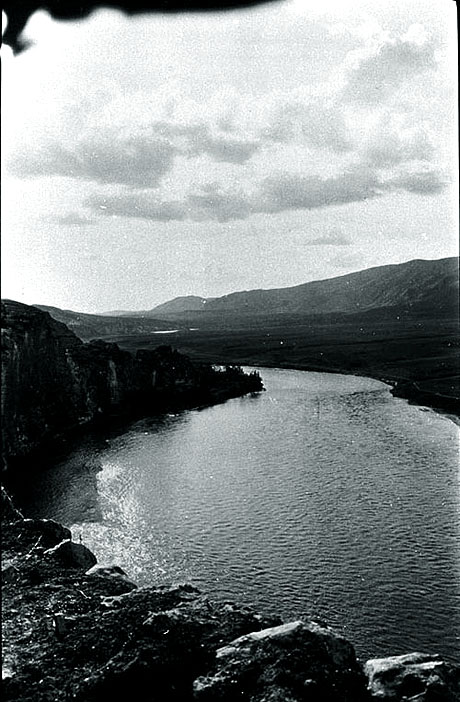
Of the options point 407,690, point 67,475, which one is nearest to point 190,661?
point 407,690

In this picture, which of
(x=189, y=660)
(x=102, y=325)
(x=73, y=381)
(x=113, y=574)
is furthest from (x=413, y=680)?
(x=102, y=325)

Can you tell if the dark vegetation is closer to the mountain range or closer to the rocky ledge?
the mountain range

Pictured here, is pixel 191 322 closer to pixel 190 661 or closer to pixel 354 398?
pixel 354 398

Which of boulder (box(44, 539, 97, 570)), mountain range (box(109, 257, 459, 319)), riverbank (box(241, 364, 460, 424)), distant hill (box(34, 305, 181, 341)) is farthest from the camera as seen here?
mountain range (box(109, 257, 459, 319))

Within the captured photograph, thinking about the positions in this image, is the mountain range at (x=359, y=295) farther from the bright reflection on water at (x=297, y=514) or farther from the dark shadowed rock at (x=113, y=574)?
the dark shadowed rock at (x=113, y=574)

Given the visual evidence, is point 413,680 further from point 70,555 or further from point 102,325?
point 102,325

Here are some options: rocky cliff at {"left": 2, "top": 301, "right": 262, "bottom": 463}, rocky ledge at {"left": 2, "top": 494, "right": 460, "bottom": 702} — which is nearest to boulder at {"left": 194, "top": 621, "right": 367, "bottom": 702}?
rocky ledge at {"left": 2, "top": 494, "right": 460, "bottom": 702}
